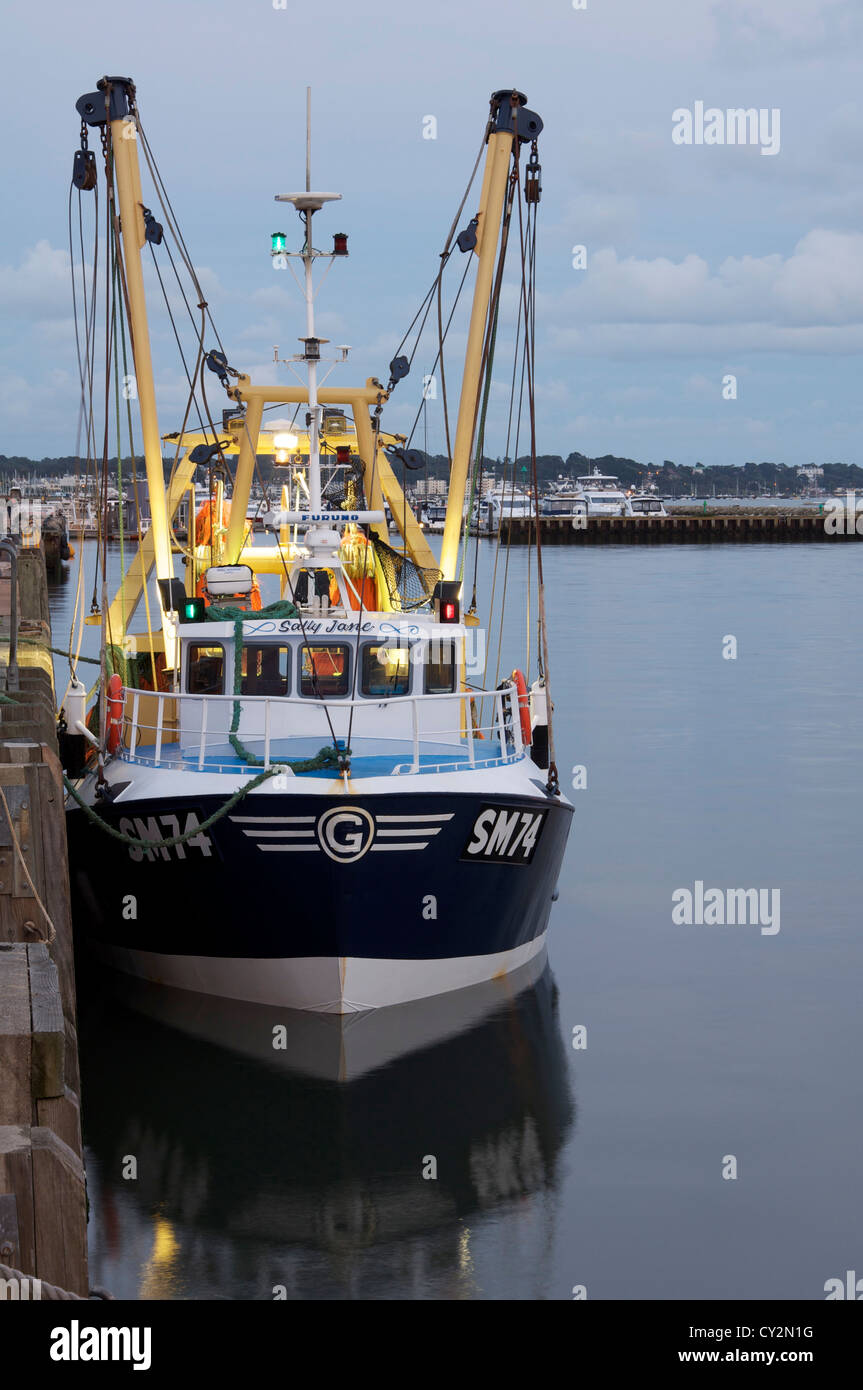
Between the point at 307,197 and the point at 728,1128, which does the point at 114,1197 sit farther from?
the point at 307,197

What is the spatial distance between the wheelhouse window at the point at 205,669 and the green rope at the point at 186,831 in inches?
66.3

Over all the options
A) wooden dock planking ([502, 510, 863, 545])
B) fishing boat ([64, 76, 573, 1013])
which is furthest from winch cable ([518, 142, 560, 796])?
wooden dock planking ([502, 510, 863, 545])

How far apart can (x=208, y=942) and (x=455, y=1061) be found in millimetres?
2669

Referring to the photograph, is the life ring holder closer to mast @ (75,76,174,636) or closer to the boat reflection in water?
the boat reflection in water

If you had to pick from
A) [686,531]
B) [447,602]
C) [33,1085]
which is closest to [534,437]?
[447,602]

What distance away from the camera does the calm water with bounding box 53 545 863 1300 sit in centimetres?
1216

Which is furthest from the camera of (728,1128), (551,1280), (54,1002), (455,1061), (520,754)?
(520,754)

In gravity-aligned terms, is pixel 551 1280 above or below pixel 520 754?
below

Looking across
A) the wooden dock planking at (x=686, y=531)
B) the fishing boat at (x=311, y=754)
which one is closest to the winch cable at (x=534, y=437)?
the fishing boat at (x=311, y=754)

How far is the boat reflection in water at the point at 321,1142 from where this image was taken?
1211 centimetres

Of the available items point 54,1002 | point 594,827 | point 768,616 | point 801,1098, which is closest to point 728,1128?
point 801,1098

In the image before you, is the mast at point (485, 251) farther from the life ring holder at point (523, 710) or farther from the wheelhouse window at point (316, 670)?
the wheelhouse window at point (316, 670)

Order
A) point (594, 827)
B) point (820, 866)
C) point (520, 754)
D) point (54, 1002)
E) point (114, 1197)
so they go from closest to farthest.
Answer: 1. point (54, 1002)
2. point (114, 1197)
3. point (520, 754)
4. point (820, 866)
5. point (594, 827)

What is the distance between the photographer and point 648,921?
2145 centimetres
